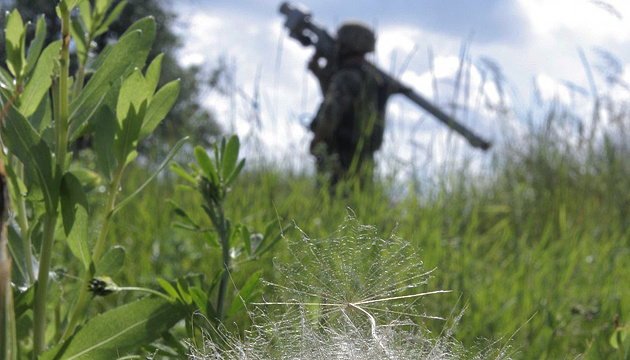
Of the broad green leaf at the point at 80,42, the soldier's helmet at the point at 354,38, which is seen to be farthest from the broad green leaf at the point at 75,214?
the soldier's helmet at the point at 354,38

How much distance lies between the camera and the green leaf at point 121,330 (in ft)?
2.54

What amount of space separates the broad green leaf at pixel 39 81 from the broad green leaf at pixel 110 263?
196 mm

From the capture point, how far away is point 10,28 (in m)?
0.82

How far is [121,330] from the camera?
2.63 ft

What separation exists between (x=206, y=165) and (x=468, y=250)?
8.07 feet

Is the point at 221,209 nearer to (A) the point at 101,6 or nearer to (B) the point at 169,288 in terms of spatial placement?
(B) the point at 169,288

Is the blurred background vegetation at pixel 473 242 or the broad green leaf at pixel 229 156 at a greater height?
the broad green leaf at pixel 229 156

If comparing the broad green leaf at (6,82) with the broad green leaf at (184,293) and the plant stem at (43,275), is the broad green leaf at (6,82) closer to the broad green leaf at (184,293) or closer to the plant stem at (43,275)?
the plant stem at (43,275)

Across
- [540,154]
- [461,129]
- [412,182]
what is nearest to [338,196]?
[412,182]

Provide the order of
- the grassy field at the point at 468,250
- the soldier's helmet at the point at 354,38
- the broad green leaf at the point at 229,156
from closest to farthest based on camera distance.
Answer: the broad green leaf at the point at 229,156 < the grassy field at the point at 468,250 < the soldier's helmet at the point at 354,38

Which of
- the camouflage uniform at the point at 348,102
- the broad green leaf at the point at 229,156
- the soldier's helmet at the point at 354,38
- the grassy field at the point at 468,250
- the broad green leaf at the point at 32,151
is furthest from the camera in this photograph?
the soldier's helmet at the point at 354,38

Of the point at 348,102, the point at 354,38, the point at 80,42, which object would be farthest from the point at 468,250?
the point at 354,38

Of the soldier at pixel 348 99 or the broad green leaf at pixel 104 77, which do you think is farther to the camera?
the soldier at pixel 348 99

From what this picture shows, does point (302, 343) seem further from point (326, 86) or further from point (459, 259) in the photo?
point (326, 86)
